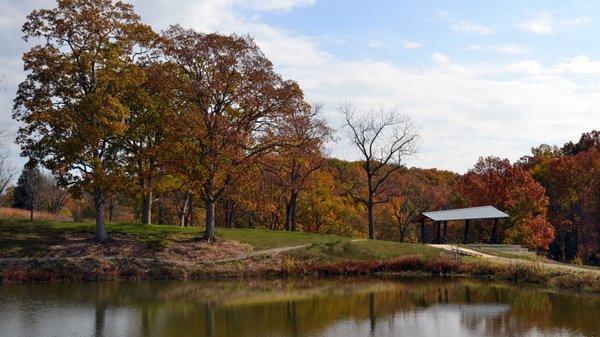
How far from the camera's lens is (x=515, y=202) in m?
54.2

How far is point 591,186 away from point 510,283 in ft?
115

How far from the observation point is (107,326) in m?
19.6

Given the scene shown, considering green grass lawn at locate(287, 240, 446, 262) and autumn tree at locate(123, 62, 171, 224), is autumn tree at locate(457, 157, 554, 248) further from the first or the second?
autumn tree at locate(123, 62, 171, 224)

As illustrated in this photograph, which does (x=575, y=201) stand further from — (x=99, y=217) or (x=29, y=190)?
(x=29, y=190)

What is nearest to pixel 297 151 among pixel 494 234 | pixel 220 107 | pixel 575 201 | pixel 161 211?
pixel 220 107

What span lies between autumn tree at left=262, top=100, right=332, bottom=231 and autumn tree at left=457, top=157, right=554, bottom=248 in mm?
17102

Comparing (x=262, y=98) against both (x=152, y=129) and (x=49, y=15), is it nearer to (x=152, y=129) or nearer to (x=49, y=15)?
(x=152, y=129)

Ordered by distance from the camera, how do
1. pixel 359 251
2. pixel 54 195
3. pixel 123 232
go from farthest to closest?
1. pixel 54 195
2. pixel 359 251
3. pixel 123 232

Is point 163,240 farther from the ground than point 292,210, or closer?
closer

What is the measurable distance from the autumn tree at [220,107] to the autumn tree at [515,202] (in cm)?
2446

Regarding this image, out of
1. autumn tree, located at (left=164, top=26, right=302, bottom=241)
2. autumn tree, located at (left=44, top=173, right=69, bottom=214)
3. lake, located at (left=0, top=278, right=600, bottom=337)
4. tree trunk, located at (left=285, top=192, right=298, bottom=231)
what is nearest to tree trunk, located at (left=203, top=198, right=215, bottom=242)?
autumn tree, located at (left=164, top=26, right=302, bottom=241)

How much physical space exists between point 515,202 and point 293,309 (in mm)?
36504

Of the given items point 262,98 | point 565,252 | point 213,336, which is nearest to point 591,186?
point 565,252

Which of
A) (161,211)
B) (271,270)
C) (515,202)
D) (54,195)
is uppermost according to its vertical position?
(54,195)
